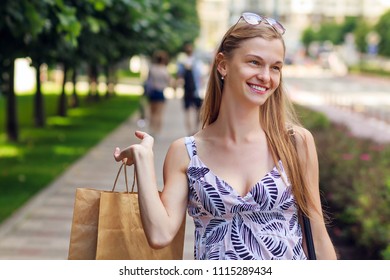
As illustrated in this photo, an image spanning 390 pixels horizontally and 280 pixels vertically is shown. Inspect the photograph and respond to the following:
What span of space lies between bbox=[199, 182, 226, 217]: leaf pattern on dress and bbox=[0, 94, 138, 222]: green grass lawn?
26.0 feet

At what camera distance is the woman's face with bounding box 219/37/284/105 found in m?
3.00

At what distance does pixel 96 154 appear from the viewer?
17.8m

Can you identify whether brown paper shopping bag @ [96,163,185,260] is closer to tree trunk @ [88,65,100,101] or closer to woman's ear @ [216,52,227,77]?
woman's ear @ [216,52,227,77]

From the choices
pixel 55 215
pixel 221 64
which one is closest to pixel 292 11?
pixel 55 215

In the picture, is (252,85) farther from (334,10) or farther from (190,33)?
(334,10)

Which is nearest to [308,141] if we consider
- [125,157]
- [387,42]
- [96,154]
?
[125,157]

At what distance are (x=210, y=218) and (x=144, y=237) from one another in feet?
0.69

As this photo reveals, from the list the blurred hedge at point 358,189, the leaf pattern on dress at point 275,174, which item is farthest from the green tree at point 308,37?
the leaf pattern on dress at point 275,174

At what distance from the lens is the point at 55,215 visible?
11.1 m

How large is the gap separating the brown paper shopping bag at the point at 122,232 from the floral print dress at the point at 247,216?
0.13 m

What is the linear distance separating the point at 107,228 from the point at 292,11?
153 meters

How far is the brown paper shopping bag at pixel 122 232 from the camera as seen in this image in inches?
114

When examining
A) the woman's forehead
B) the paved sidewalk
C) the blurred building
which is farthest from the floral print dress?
the blurred building

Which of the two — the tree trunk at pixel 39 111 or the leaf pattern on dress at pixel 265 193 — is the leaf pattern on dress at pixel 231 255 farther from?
the tree trunk at pixel 39 111
